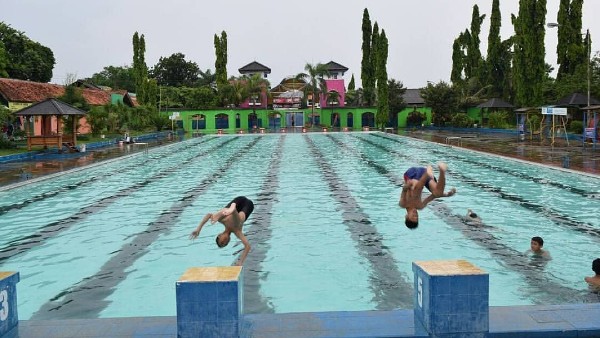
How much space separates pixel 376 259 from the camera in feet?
27.8

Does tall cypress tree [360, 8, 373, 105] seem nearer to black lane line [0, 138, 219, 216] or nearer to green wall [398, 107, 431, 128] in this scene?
green wall [398, 107, 431, 128]

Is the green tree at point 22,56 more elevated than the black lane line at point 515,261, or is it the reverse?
the green tree at point 22,56

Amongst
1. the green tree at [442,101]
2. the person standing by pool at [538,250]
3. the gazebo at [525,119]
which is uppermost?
the green tree at [442,101]

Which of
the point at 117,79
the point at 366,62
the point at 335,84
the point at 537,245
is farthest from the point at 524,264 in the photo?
the point at 117,79

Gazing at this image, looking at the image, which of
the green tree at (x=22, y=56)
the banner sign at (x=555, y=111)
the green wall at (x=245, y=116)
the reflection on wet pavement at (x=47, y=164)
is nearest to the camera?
the reflection on wet pavement at (x=47, y=164)

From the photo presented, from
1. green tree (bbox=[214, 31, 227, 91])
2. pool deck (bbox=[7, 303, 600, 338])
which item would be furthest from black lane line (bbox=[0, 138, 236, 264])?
green tree (bbox=[214, 31, 227, 91])

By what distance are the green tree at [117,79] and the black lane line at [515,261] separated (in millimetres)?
79518

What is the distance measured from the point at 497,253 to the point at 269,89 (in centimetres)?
5685

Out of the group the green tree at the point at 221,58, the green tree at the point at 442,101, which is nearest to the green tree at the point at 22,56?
the green tree at the point at 221,58

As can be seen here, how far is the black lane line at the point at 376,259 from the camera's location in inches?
260

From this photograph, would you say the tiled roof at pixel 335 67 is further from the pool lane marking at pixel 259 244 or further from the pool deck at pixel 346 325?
the pool deck at pixel 346 325

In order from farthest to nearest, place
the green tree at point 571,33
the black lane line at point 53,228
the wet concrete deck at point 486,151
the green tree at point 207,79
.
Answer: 1. the green tree at point 207,79
2. the green tree at point 571,33
3. the wet concrete deck at point 486,151
4. the black lane line at point 53,228

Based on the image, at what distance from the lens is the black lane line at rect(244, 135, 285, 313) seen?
21.6ft

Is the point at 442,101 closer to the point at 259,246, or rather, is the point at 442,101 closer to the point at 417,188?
the point at 259,246
